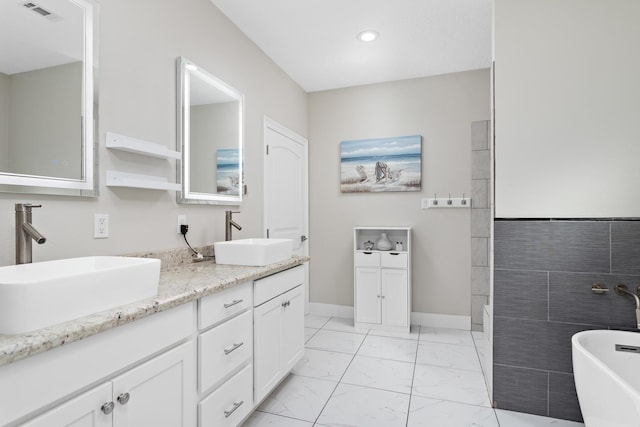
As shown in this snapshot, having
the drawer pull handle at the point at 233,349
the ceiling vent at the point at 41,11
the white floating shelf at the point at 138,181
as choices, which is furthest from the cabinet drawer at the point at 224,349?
the ceiling vent at the point at 41,11

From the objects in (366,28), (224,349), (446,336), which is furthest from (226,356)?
(366,28)

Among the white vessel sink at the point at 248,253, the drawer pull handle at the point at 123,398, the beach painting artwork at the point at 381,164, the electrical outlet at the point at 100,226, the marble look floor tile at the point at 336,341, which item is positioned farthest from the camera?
the beach painting artwork at the point at 381,164

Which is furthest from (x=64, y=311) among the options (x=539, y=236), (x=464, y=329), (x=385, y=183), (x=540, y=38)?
(x=464, y=329)

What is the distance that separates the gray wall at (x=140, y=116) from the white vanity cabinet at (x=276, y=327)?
0.61 meters

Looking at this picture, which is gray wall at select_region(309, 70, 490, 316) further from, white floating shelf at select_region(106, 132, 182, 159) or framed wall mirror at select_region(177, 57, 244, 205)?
white floating shelf at select_region(106, 132, 182, 159)

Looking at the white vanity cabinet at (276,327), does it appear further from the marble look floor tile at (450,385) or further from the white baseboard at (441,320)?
the white baseboard at (441,320)

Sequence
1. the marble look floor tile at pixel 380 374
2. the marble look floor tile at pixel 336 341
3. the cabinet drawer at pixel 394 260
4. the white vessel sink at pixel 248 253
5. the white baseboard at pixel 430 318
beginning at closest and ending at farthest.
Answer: the white vessel sink at pixel 248 253 → the marble look floor tile at pixel 380 374 → the marble look floor tile at pixel 336 341 → the cabinet drawer at pixel 394 260 → the white baseboard at pixel 430 318

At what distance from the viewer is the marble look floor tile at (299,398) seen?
2074mm

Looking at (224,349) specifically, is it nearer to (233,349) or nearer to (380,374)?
(233,349)

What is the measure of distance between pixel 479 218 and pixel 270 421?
2.68 m

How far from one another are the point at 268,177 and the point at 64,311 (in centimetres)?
234

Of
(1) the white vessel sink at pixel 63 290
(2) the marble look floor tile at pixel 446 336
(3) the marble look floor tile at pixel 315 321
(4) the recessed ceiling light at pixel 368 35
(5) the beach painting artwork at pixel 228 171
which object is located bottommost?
(3) the marble look floor tile at pixel 315 321

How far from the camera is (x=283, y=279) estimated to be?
2244 millimetres

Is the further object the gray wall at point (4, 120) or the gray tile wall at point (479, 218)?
the gray tile wall at point (479, 218)
